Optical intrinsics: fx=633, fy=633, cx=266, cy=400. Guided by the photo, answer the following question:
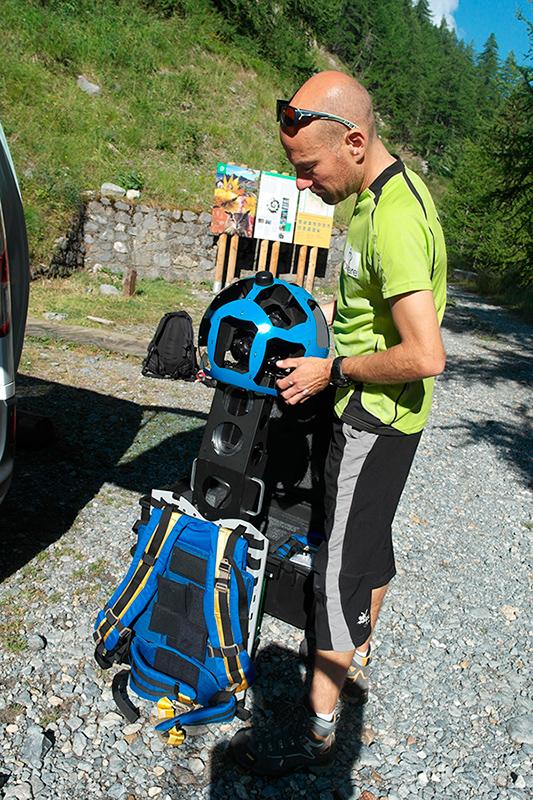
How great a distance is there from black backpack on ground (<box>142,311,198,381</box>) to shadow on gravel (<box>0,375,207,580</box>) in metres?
1.36

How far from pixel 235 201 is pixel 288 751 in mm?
13054

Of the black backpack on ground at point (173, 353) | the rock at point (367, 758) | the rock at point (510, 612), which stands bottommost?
the rock at point (367, 758)

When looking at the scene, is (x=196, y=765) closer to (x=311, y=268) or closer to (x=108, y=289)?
(x=108, y=289)

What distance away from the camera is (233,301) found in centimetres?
251

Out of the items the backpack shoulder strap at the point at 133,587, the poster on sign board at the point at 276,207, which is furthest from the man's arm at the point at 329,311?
the poster on sign board at the point at 276,207

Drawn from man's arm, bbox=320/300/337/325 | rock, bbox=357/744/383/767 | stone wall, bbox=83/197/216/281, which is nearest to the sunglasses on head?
man's arm, bbox=320/300/337/325

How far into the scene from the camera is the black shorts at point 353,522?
2164mm

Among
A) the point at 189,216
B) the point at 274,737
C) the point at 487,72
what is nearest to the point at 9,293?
the point at 274,737

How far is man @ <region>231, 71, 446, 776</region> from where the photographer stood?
184 centimetres

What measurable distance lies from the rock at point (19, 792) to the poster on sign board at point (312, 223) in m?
13.4

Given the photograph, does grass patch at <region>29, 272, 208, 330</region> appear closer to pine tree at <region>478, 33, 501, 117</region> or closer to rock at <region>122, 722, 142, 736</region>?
rock at <region>122, 722, 142, 736</region>

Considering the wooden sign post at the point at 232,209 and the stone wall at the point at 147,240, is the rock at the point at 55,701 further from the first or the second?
the wooden sign post at the point at 232,209

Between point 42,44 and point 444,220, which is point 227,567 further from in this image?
point 444,220

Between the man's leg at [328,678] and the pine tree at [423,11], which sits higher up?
the pine tree at [423,11]
